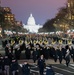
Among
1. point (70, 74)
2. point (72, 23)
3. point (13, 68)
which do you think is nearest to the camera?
point (13, 68)

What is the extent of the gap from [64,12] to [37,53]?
136m

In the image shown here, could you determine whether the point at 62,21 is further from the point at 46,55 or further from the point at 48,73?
the point at 48,73

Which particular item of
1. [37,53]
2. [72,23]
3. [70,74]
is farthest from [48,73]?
[72,23]

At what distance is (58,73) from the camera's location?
27.0 m

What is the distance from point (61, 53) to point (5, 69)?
10.4 m

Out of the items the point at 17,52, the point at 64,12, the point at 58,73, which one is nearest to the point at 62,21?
the point at 64,12

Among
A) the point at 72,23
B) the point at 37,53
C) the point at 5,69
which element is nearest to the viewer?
the point at 5,69

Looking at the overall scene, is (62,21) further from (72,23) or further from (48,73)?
(48,73)

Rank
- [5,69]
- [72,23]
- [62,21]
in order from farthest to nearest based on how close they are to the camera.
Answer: [62,21], [72,23], [5,69]

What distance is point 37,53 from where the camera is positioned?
33.0 meters

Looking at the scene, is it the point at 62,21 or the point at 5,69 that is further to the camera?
the point at 62,21

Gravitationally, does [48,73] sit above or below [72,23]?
below

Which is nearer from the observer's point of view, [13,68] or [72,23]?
[13,68]

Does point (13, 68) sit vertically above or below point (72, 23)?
below
